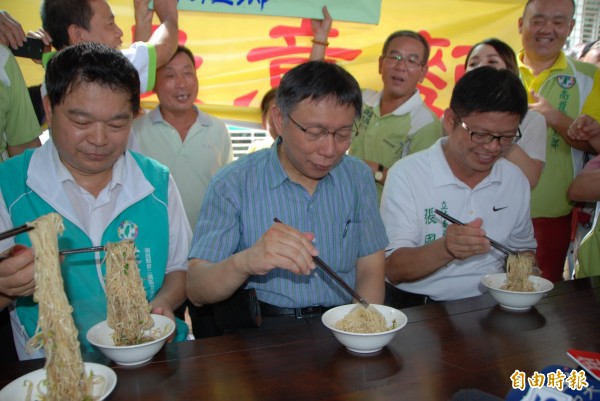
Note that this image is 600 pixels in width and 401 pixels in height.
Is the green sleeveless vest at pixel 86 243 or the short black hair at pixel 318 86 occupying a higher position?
the short black hair at pixel 318 86

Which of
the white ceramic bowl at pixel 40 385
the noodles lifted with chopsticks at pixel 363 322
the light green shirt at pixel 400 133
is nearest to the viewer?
the white ceramic bowl at pixel 40 385

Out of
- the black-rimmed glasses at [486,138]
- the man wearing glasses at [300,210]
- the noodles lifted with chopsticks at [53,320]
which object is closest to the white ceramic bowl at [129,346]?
the noodles lifted with chopsticks at [53,320]

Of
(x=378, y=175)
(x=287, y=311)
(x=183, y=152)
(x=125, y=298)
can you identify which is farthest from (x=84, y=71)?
(x=378, y=175)

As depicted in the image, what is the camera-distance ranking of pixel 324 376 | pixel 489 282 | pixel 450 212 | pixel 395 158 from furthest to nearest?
pixel 395 158, pixel 450 212, pixel 489 282, pixel 324 376

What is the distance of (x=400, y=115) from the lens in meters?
3.88

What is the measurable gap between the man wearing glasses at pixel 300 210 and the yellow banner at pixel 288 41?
6.65 ft

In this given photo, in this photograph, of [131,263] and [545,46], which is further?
[545,46]

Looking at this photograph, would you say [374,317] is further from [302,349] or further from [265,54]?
[265,54]

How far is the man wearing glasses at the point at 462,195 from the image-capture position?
2.60m

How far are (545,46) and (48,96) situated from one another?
366cm

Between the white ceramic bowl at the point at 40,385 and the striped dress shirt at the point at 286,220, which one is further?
the striped dress shirt at the point at 286,220

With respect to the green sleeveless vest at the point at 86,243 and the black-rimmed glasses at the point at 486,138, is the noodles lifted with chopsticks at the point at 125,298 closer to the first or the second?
the green sleeveless vest at the point at 86,243

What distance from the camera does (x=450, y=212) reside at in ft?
9.27

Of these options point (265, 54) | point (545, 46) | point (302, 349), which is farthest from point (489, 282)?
point (265, 54)
